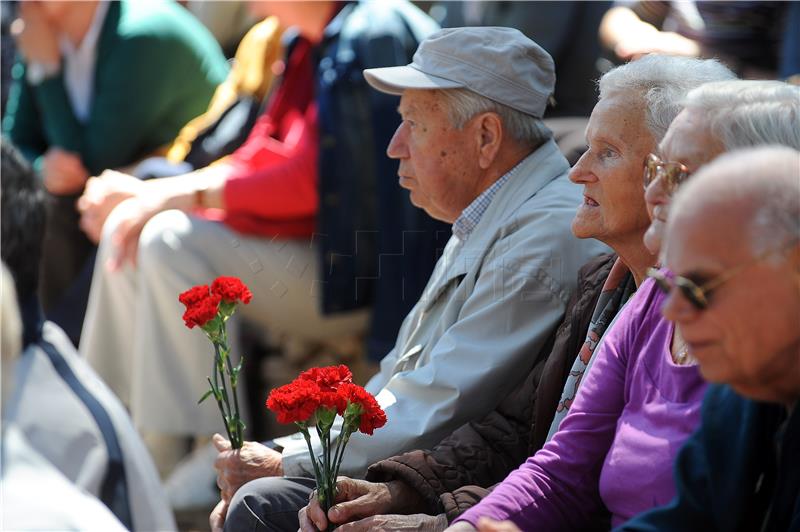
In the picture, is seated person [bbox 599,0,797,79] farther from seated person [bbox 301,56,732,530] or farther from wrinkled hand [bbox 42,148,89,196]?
wrinkled hand [bbox 42,148,89,196]

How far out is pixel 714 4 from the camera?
4438mm

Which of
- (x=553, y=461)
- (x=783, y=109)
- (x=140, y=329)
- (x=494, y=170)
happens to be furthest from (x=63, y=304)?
(x=783, y=109)

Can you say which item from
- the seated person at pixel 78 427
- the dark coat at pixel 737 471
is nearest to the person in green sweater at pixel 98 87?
the seated person at pixel 78 427

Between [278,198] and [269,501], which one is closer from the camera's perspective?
[269,501]

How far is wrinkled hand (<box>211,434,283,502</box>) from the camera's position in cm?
302

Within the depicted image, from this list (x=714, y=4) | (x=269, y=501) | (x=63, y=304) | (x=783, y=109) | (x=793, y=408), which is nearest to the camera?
(x=793, y=408)

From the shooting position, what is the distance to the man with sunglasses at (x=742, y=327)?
177cm

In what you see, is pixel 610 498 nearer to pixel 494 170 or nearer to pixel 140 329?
pixel 494 170

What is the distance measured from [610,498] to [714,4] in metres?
2.64

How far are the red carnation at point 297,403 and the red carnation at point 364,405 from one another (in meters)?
0.06

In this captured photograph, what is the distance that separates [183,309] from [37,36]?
5.44ft

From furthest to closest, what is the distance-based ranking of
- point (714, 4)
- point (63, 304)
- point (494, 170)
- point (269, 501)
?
point (63, 304) < point (714, 4) < point (494, 170) < point (269, 501)

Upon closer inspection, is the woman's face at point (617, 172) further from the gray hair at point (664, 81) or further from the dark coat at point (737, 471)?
the dark coat at point (737, 471)

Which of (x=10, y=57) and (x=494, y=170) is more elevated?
(x=494, y=170)
